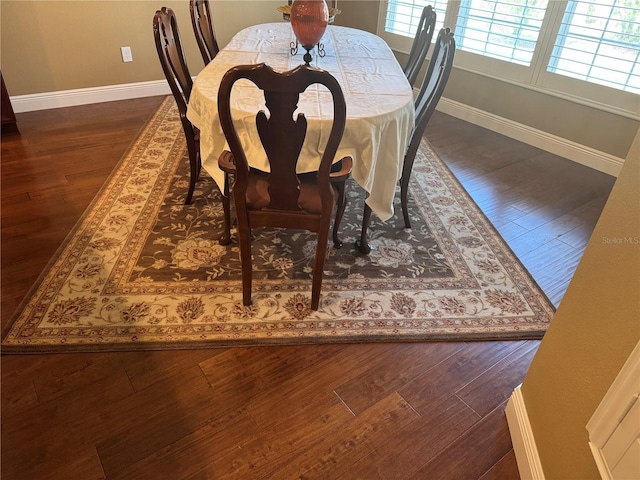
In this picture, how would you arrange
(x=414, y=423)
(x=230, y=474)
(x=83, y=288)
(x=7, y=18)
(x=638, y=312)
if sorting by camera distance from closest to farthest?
(x=638, y=312) → (x=230, y=474) → (x=414, y=423) → (x=83, y=288) → (x=7, y=18)

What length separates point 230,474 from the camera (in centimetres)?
137

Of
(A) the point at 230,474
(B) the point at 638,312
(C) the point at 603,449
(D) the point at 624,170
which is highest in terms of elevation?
(D) the point at 624,170

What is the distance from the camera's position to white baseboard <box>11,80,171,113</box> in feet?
12.2

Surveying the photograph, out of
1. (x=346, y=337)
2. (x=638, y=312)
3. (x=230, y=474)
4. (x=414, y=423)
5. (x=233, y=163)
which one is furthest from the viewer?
(x=346, y=337)

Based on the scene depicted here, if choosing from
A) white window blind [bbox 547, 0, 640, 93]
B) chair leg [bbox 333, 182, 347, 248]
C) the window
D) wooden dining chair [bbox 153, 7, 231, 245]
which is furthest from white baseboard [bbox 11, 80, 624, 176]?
chair leg [bbox 333, 182, 347, 248]

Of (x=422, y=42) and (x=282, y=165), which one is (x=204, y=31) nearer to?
(x=422, y=42)

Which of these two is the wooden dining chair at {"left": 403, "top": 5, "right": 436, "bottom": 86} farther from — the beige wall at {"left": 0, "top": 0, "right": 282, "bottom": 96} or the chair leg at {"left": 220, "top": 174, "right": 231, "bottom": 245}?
the beige wall at {"left": 0, "top": 0, "right": 282, "bottom": 96}

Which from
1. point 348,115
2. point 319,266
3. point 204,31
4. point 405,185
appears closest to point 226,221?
point 319,266

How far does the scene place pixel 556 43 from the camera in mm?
3156

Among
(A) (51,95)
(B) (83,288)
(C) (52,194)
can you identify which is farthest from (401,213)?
(A) (51,95)

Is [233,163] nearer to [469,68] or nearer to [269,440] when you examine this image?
[269,440]

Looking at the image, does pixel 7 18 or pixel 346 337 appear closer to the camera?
pixel 346 337

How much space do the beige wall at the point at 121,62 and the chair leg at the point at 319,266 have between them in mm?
2467

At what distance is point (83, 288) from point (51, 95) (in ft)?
8.47
